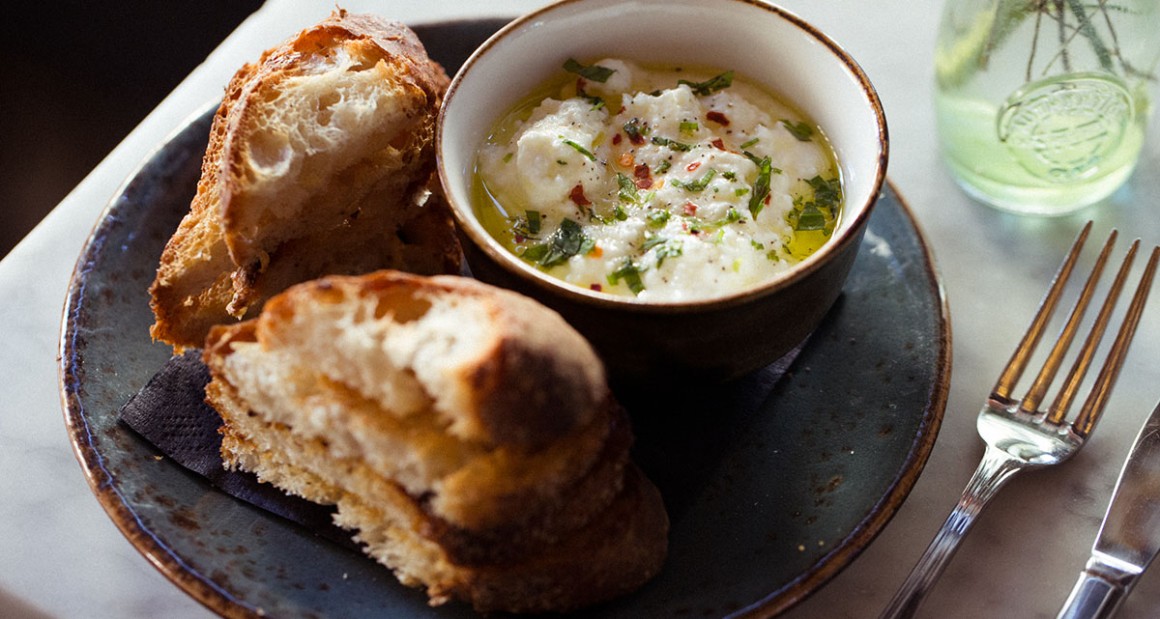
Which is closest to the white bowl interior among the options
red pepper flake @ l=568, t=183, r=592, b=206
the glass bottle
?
red pepper flake @ l=568, t=183, r=592, b=206

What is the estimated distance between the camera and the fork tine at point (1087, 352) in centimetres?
254

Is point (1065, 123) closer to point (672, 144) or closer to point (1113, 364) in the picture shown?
point (1113, 364)

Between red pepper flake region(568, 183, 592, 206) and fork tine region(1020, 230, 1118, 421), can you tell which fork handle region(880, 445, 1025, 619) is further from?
red pepper flake region(568, 183, 592, 206)

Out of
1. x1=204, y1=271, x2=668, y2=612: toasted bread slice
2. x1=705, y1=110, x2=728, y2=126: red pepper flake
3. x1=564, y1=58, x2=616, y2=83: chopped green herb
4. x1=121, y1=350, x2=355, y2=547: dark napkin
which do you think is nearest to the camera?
x1=204, y1=271, x2=668, y2=612: toasted bread slice

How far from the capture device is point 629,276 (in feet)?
7.81

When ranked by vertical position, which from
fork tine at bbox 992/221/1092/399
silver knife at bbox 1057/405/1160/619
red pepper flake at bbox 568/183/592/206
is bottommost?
silver knife at bbox 1057/405/1160/619

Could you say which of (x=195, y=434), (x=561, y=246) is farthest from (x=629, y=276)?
(x=195, y=434)

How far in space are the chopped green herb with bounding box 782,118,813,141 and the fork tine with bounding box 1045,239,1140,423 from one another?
2.79 feet

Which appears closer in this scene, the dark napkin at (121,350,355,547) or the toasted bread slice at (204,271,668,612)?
the toasted bread slice at (204,271,668,612)

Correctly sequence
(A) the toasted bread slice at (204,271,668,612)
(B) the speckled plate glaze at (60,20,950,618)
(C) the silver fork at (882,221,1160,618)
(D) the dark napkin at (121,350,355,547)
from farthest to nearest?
(C) the silver fork at (882,221,1160,618) → (D) the dark napkin at (121,350,355,547) → (B) the speckled plate glaze at (60,20,950,618) → (A) the toasted bread slice at (204,271,668,612)

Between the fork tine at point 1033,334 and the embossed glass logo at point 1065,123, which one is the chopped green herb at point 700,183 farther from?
the embossed glass logo at point 1065,123

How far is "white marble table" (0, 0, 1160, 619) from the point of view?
2.34 m

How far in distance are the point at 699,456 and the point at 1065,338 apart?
0.99 metres

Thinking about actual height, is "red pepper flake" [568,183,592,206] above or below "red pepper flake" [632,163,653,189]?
below
